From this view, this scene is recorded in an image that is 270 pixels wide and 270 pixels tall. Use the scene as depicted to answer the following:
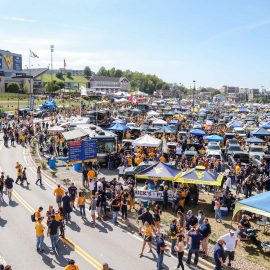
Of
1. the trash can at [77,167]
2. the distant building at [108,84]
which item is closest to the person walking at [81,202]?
the trash can at [77,167]

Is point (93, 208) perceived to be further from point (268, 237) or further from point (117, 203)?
Answer: point (268, 237)

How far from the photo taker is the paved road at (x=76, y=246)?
1203 cm

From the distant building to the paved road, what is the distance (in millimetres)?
135690

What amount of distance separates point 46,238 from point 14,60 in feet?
343

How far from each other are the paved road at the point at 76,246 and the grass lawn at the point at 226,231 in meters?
2.62

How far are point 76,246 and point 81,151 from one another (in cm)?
892

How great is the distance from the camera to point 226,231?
1539 centimetres

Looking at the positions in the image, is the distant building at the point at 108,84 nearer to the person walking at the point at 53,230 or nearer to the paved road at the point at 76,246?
the paved road at the point at 76,246

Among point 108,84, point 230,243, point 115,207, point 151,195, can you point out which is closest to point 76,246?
point 115,207

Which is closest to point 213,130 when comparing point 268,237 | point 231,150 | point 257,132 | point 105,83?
point 257,132

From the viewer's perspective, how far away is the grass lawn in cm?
1288

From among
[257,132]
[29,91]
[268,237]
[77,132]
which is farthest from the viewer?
[29,91]

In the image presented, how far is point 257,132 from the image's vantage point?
121 feet

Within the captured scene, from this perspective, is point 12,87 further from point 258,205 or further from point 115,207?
point 258,205
